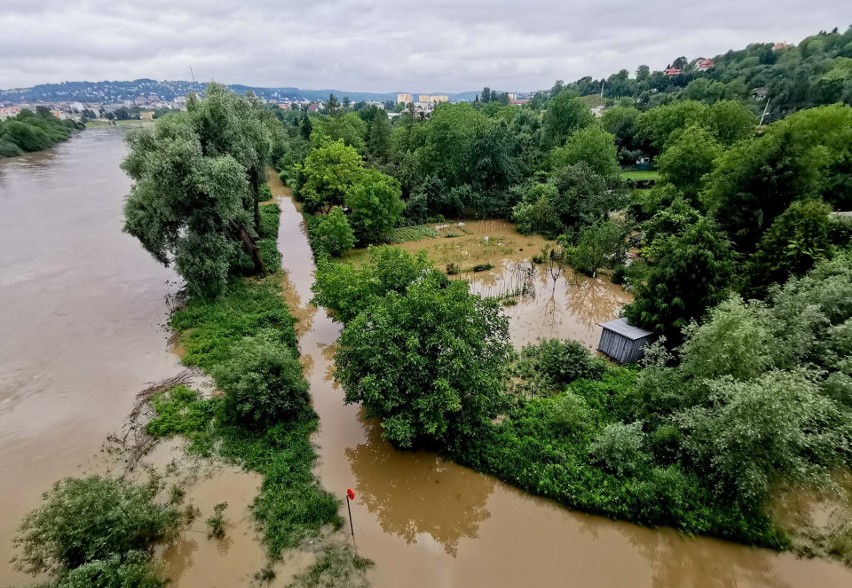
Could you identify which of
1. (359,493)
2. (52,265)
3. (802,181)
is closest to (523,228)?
(802,181)

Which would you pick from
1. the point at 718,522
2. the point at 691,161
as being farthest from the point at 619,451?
the point at 691,161

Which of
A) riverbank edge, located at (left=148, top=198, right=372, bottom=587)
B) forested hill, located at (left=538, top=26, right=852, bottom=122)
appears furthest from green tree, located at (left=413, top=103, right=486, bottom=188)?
forested hill, located at (left=538, top=26, right=852, bottom=122)

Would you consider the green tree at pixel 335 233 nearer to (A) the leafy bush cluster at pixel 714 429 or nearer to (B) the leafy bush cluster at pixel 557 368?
(B) the leafy bush cluster at pixel 557 368

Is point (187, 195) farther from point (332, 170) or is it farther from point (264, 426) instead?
point (332, 170)

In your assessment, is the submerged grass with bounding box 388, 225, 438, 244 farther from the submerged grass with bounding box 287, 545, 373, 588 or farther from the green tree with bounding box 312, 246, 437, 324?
the submerged grass with bounding box 287, 545, 373, 588

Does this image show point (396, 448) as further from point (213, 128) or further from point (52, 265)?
point (52, 265)
